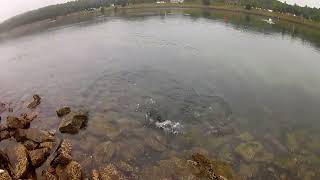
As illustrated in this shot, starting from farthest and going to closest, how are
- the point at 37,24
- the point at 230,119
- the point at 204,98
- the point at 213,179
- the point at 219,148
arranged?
the point at 37,24 → the point at 204,98 → the point at 230,119 → the point at 219,148 → the point at 213,179

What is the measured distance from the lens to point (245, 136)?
42219 millimetres

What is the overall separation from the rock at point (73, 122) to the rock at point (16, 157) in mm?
6042

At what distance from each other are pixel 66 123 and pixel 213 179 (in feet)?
64.3

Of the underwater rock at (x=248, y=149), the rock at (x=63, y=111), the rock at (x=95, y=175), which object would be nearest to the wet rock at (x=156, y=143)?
the rock at (x=95, y=175)

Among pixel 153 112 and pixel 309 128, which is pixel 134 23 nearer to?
pixel 153 112

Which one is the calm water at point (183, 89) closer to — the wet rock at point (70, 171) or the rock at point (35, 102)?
the rock at point (35, 102)

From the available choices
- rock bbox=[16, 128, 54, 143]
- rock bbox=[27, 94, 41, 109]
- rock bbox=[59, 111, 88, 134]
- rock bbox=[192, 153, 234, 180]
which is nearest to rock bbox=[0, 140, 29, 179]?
rock bbox=[16, 128, 54, 143]

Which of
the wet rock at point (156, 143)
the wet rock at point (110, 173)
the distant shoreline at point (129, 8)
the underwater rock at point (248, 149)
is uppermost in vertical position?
the distant shoreline at point (129, 8)

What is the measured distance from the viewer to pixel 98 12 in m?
121

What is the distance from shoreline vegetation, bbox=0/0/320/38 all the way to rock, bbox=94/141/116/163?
2992 inches

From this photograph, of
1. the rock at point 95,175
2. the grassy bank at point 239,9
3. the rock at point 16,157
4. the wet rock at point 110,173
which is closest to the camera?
the rock at point 16,157

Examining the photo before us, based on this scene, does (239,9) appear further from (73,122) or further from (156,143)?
(73,122)

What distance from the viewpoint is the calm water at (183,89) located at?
3928 cm

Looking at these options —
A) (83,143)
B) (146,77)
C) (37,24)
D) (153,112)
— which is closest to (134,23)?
(37,24)
